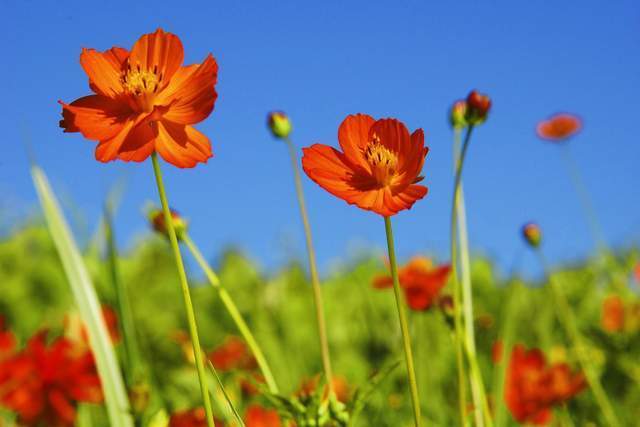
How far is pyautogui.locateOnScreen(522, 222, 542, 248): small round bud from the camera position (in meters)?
1.01

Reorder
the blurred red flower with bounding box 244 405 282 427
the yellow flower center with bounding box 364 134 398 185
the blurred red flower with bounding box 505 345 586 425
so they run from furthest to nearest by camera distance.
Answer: the blurred red flower with bounding box 505 345 586 425 → the blurred red flower with bounding box 244 405 282 427 → the yellow flower center with bounding box 364 134 398 185

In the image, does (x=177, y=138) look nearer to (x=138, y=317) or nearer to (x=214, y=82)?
(x=214, y=82)

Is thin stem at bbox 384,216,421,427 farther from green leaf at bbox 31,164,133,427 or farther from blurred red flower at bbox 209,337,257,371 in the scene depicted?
blurred red flower at bbox 209,337,257,371

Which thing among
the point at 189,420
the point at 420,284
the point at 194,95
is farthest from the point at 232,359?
the point at 194,95

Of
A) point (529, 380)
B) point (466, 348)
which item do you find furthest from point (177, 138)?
point (529, 380)

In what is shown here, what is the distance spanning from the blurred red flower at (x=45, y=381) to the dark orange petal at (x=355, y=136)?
62 centimetres

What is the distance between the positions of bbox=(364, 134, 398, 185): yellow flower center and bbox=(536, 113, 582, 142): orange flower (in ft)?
5.01

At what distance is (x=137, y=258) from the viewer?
2.92 meters

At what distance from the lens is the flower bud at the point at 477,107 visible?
69 centimetres

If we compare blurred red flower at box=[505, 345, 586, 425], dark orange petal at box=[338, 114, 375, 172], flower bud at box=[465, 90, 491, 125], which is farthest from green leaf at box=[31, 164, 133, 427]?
blurred red flower at box=[505, 345, 586, 425]

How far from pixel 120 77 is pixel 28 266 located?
7.10 feet

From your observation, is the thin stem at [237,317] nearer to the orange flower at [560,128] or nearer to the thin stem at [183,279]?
the thin stem at [183,279]

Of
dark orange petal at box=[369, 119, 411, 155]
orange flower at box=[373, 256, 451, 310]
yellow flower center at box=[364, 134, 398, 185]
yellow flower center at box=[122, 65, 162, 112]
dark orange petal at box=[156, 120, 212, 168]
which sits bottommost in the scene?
orange flower at box=[373, 256, 451, 310]

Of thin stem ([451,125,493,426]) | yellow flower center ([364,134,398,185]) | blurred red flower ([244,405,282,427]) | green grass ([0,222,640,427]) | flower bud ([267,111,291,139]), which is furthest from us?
green grass ([0,222,640,427])
